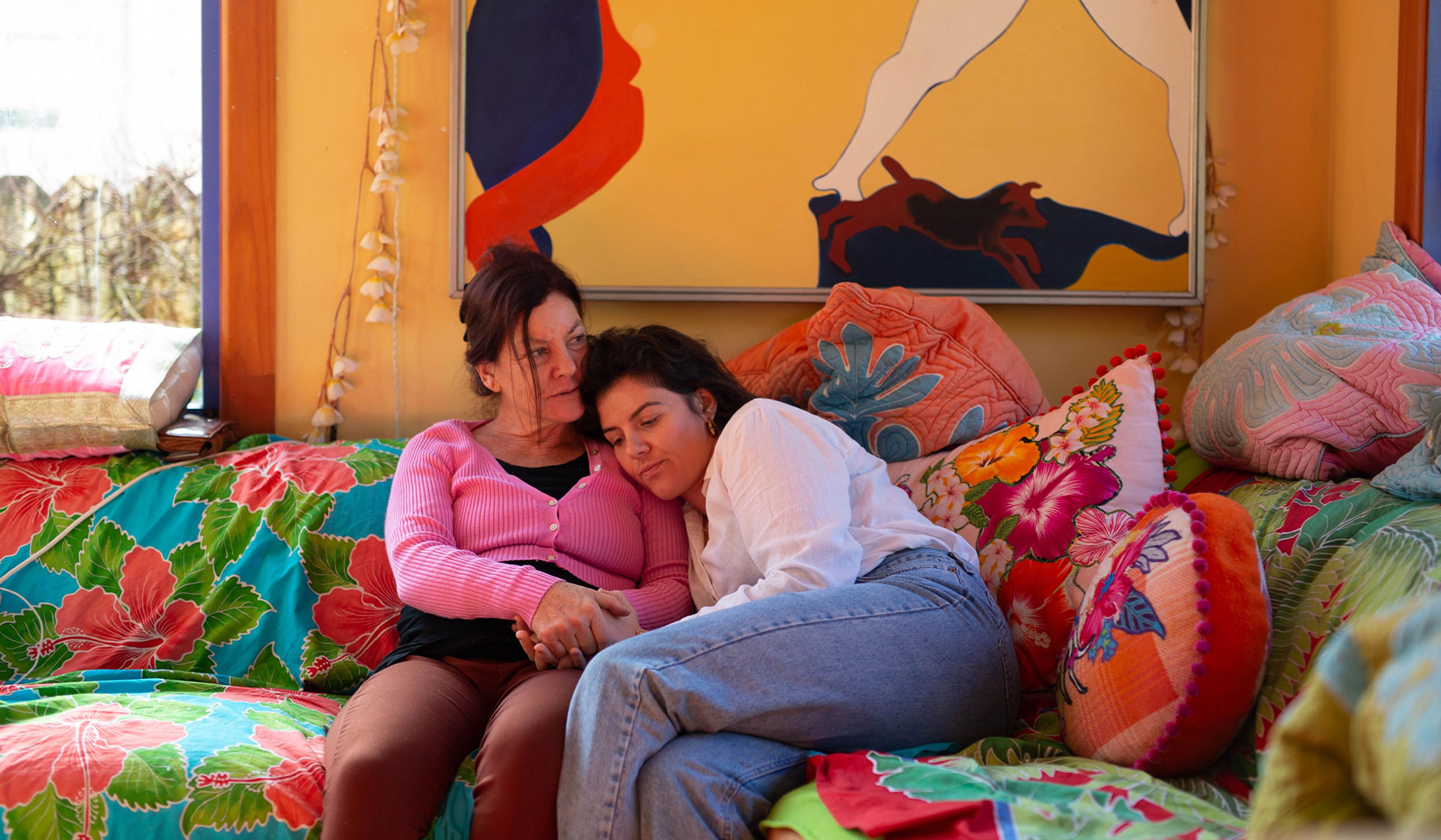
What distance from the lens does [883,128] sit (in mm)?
2049

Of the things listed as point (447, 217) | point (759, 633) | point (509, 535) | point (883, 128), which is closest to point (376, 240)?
point (447, 217)

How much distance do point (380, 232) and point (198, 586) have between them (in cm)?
85

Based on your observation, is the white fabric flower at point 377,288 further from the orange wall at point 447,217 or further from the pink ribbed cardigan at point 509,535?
the pink ribbed cardigan at point 509,535

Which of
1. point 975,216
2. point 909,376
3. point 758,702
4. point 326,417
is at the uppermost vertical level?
point 975,216

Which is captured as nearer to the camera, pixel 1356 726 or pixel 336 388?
pixel 1356 726

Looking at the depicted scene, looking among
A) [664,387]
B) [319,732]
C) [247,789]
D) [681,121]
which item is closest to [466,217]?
[681,121]

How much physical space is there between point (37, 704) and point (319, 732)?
421 millimetres

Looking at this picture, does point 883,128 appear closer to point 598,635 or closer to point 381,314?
point 381,314

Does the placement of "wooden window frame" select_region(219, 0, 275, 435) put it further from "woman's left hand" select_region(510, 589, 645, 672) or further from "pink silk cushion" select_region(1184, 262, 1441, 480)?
"pink silk cushion" select_region(1184, 262, 1441, 480)

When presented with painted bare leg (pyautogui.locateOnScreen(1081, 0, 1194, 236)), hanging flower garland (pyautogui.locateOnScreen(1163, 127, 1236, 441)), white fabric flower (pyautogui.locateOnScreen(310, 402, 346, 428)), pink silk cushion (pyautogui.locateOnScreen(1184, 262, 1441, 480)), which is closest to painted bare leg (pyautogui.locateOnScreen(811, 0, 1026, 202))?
painted bare leg (pyautogui.locateOnScreen(1081, 0, 1194, 236))

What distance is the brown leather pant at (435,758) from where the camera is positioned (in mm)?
1137

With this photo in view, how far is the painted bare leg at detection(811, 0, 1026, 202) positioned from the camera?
6.69 feet

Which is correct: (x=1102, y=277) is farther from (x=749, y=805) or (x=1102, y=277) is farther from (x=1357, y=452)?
(x=749, y=805)

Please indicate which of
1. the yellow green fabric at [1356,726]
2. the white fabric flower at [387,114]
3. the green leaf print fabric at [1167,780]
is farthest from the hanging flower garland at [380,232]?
the yellow green fabric at [1356,726]
